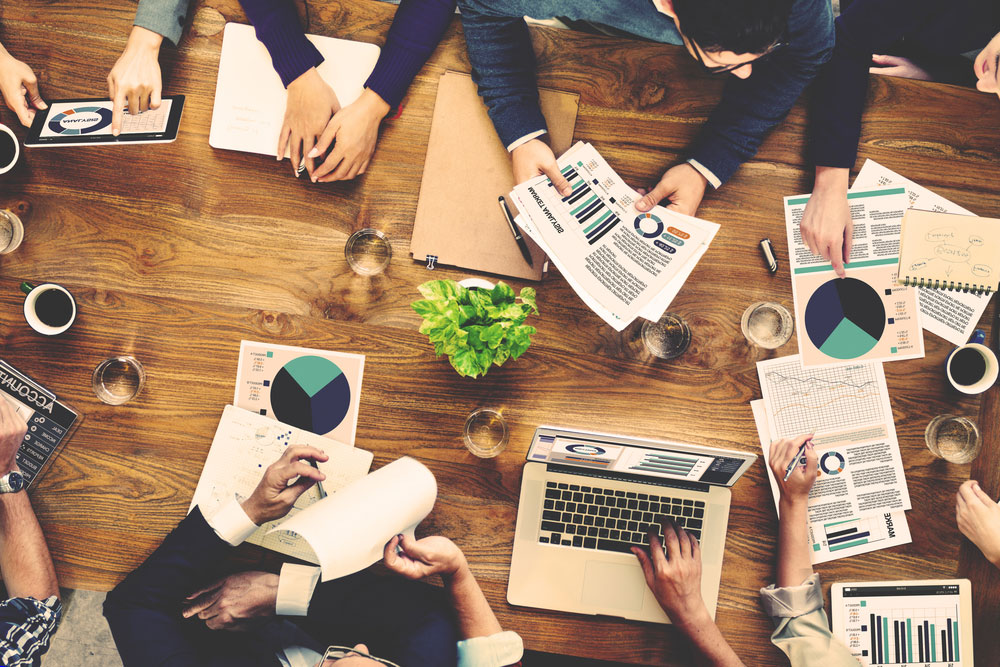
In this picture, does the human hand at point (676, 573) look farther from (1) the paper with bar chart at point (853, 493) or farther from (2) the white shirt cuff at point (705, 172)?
(2) the white shirt cuff at point (705, 172)

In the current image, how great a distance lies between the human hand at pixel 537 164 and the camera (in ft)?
4.33

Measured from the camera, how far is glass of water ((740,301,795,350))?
137 cm

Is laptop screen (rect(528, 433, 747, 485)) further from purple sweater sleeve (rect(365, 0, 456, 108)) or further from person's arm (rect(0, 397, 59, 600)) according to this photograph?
person's arm (rect(0, 397, 59, 600))

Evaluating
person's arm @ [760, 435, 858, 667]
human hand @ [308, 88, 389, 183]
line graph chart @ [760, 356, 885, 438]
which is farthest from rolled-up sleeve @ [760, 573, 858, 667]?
human hand @ [308, 88, 389, 183]

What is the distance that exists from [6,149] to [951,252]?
6.68 ft

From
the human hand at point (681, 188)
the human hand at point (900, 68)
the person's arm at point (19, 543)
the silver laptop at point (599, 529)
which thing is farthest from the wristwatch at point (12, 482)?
the human hand at point (900, 68)

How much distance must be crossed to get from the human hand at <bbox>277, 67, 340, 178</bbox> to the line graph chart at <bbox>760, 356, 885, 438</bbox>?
3.57 feet

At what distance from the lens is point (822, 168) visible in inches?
53.5

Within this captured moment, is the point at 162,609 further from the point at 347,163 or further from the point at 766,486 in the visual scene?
the point at 766,486

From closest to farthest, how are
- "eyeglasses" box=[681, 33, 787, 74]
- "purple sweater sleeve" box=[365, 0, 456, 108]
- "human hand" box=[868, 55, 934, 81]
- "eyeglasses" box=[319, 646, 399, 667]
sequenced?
"eyeglasses" box=[681, 33, 787, 74] < "eyeglasses" box=[319, 646, 399, 667] < "purple sweater sleeve" box=[365, 0, 456, 108] < "human hand" box=[868, 55, 934, 81]

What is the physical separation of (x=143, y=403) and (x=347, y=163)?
0.67 metres

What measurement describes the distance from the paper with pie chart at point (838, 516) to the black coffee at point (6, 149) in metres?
1.67

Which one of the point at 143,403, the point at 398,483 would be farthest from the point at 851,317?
the point at 143,403

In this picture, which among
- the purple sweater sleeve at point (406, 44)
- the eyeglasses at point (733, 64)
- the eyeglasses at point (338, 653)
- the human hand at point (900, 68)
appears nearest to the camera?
the eyeglasses at point (733, 64)
